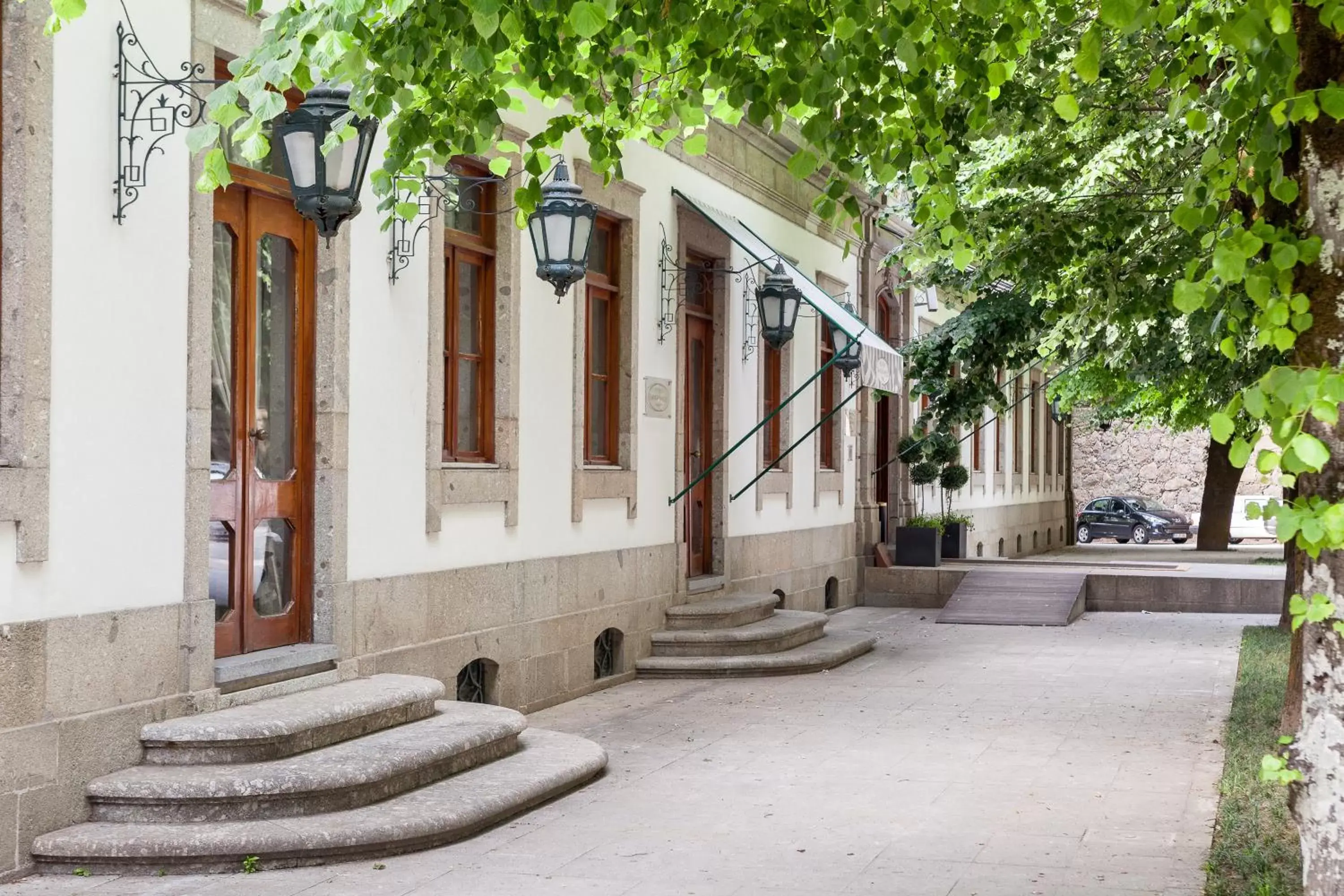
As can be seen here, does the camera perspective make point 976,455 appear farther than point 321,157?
Yes

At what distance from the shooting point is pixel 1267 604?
19.6m

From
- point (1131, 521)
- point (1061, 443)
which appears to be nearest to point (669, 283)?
point (1061, 443)

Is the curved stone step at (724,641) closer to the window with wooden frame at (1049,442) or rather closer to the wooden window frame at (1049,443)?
the wooden window frame at (1049,443)

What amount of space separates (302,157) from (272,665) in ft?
8.79

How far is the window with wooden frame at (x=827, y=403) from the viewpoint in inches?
774

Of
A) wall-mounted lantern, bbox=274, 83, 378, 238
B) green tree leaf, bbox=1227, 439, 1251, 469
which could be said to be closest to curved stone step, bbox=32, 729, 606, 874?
wall-mounted lantern, bbox=274, 83, 378, 238

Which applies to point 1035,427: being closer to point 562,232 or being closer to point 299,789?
point 562,232

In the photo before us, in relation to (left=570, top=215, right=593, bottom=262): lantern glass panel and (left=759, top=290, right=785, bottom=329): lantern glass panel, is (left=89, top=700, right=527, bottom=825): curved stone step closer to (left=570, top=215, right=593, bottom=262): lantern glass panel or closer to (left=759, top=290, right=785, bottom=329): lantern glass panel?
(left=570, top=215, right=593, bottom=262): lantern glass panel

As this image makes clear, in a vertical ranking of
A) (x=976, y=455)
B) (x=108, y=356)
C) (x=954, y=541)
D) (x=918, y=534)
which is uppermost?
(x=976, y=455)

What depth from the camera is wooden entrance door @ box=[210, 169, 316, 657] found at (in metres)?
8.45

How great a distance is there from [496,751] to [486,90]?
4.19 meters

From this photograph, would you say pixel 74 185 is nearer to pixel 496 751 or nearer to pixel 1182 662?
pixel 496 751

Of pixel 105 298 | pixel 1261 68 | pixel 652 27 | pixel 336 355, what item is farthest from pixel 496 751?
pixel 1261 68

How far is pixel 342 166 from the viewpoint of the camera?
731 cm
